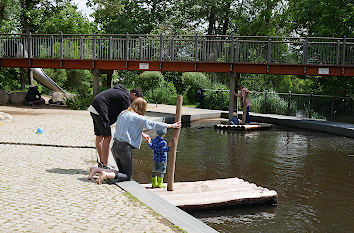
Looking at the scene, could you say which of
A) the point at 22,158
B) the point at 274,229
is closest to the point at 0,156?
the point at 22,158

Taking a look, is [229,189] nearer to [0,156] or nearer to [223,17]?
[0,156]

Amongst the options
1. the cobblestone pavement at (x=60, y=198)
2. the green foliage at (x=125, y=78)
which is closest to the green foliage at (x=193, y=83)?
the green foliage at (x=125, y=78)

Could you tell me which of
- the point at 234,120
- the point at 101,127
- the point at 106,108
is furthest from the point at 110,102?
the point at 234,120

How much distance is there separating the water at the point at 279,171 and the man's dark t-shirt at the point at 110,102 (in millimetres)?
2054

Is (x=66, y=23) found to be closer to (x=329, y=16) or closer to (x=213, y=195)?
(x=329, y=16)

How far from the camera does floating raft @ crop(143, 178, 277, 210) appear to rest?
7.99 m

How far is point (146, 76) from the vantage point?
36.2 metres

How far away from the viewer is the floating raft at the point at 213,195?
799 centimetres

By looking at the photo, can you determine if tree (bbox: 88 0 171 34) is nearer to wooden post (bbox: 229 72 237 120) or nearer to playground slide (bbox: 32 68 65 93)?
playground slide (bbox: 32 68 65 93)

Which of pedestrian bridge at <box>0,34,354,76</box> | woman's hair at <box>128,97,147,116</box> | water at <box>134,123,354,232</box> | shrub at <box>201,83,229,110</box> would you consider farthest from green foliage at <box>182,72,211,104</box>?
woman's hair at <box>128,97,147,116</box>

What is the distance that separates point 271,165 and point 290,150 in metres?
3.08

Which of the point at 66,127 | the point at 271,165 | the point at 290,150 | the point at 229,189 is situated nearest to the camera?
the point at 229,189

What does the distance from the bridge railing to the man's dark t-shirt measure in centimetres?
1426

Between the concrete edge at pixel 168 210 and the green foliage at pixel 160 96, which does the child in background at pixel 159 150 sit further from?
the green foliage at pixel 160 96
